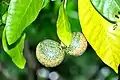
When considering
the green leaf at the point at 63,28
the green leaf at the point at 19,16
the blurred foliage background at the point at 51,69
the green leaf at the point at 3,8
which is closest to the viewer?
the green leaf at the point at 19,16

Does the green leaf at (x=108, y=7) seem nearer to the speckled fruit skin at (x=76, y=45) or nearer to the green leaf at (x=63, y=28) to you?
the green leaf at (x=63, y=28)

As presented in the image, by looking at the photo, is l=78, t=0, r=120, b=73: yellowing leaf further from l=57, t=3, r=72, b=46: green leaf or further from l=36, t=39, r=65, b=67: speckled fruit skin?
l=36, t=39, r=65, b=67: speckled fruit skin

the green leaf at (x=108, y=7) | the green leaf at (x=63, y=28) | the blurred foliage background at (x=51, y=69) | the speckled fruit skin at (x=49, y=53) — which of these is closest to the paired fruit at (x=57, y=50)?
the speckled fruit skin at (x=49, y=53)

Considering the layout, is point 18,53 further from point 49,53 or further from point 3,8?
point 3,8

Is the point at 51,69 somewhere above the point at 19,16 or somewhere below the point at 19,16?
below

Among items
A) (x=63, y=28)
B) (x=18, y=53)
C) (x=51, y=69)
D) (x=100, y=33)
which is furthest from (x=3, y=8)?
(x=51, y=69)

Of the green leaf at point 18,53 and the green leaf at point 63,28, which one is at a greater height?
the green leaf at point 63,28
